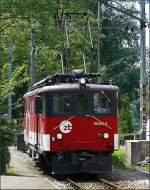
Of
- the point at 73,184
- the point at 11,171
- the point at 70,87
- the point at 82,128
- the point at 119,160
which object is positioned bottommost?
the point at 73,184

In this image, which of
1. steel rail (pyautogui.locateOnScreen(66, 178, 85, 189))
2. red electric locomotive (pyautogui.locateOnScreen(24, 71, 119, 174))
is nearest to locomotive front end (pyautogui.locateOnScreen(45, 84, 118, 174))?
red electric locomotive (pyautogui.locateOnScreen(24, 71, 119, 174))

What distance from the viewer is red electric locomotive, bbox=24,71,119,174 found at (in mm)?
20938

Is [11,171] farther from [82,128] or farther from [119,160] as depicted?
[119,160]

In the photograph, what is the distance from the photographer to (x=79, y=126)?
68.9 ft

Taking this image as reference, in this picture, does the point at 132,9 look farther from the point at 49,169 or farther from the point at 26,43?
the point at 49,169

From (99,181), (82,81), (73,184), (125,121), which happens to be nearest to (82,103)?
(82,81)

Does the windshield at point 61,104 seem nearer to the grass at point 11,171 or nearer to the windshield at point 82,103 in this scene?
the windshield at point 82,103

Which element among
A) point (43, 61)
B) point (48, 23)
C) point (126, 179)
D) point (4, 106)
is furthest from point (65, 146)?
point (43, 61)

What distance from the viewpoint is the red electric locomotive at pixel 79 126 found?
20.9 metres

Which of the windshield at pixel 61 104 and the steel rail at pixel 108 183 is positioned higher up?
A: the windshield at pixel 61 104

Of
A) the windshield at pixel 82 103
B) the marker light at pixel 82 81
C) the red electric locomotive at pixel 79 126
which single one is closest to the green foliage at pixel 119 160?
the red electric locomotive at pixel 79 126

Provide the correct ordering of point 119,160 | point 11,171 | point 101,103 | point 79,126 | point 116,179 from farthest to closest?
1. point 119,160
2. point 11,171
3. point 101,103
4. point 79,126
5. point 116,179

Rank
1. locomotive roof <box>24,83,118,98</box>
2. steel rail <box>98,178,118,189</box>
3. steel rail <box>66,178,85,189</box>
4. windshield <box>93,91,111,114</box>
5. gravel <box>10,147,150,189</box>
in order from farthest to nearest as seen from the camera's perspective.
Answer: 1. windshield <box>93,91,111,114</box>
2. locomotive roof <box>24,83,118,98</box>
3. gravel <box>10,147,150,189</box>
4. steel rail <box>66,178,85,189</box>
5. steel rail <box>98,178,118,189</box>

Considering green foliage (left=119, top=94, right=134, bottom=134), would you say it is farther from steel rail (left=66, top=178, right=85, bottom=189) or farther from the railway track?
steel rail (left=66, top=178, right=85, bottom=189)
